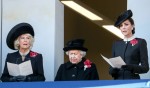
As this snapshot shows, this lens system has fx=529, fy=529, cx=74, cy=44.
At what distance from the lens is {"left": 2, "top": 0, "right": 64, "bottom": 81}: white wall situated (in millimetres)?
6633

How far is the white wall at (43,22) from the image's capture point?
6.63m

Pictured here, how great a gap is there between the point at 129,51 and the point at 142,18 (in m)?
1.15

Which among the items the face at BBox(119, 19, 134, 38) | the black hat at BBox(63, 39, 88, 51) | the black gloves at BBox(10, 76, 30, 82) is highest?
the face at BBox(119, 19, 134, 38)

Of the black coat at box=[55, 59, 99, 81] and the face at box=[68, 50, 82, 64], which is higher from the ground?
the face at box=[68, 50, 82, 64]

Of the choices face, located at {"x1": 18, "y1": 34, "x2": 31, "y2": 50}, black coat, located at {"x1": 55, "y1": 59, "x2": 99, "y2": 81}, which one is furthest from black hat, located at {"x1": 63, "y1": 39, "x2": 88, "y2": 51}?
face, located at {"x1": 18, "y1": 34, "x2": 31, "y2": 50}

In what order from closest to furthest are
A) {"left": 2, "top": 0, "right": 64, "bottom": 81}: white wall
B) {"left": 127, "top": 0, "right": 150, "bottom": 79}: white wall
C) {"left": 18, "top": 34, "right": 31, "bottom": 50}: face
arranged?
1. {"left": 18, "top": 34, "right": 31, "bottom": 50}: face
2. {"left": 127, "top": 0, "right": 150, "bottom": 79}: white wall
3. {"left": 2, "top": 0, "right": 64, "bottom": 81}: white wall

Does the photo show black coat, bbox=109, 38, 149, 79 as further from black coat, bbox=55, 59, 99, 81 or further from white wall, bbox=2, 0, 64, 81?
white wall, bbox=2, 0, 64, 81

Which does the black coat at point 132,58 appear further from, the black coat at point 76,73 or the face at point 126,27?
the black coat at point 76,73

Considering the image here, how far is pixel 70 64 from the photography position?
5809 mm

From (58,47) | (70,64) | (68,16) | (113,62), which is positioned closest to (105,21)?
(68,16)

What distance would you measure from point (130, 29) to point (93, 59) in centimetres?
600

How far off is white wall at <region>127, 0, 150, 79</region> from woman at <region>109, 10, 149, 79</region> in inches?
38.4

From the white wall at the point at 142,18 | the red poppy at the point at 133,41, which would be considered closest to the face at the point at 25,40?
the red poppy at the point at 133,41

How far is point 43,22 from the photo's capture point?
6691 millimetres
